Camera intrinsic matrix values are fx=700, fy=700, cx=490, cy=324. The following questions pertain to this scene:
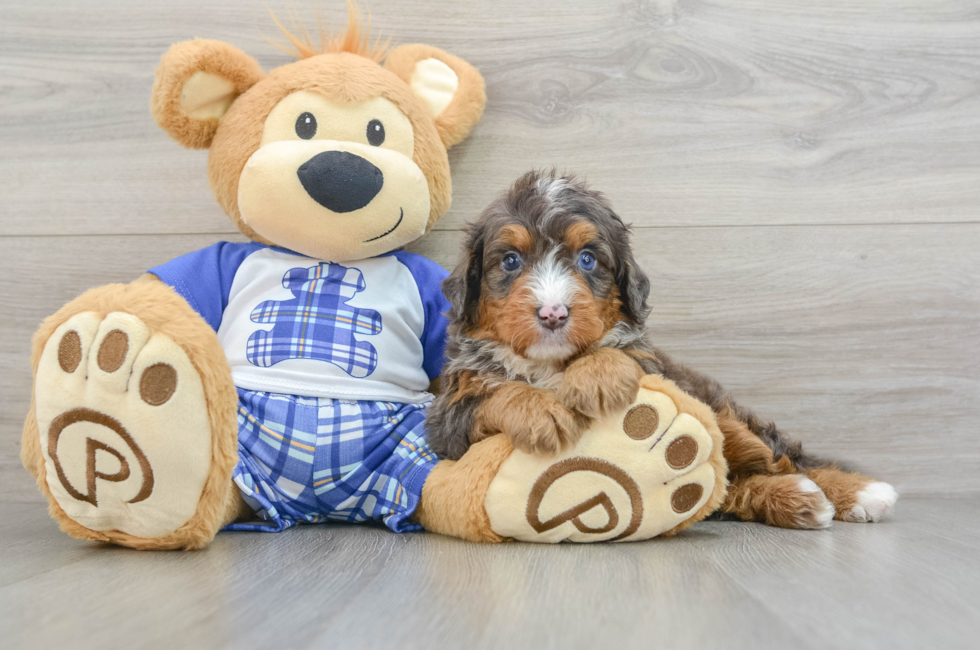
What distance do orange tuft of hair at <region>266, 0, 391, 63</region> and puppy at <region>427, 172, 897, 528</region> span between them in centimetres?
71

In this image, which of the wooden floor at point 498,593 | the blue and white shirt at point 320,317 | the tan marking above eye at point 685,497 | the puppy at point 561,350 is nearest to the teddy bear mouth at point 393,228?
the blue and white shirt at point 320,317

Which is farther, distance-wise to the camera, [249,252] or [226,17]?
[226,17]

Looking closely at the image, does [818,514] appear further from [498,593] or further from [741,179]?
[741,179]

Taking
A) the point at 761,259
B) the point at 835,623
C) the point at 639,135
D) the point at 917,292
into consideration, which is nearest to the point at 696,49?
the point at 639,135

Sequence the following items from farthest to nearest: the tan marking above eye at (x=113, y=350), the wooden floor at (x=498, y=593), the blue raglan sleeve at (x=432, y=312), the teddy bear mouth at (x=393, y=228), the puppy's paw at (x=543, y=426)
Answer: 1. the blue raglan sleeve at (x=432, y=312)
2. the teddy bear mouth at (x=393, y=228)
3. the puppy's paw at (x=543, y=426)
4. the tan marking above eye at (x=113, y=350)
5. the wooden floor at (x=498, y=593)

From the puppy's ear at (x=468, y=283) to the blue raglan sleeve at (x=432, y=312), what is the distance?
0.26 metres

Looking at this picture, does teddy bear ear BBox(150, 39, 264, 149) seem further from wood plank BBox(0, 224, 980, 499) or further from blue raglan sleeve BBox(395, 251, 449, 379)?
wood plank BBox(0, 224, 980, 499)

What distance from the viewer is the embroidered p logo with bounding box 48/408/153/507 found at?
121cm

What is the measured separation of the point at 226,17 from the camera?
2.10 m

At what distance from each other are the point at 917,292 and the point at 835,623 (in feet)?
4.77

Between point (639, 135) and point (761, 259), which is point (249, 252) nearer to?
point (639, 135)

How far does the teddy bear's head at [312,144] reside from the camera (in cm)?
163

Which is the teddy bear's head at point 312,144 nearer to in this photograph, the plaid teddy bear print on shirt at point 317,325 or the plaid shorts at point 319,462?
the plaid teddy bear print on shirt at point 317,325

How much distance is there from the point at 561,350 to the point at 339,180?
652mm
